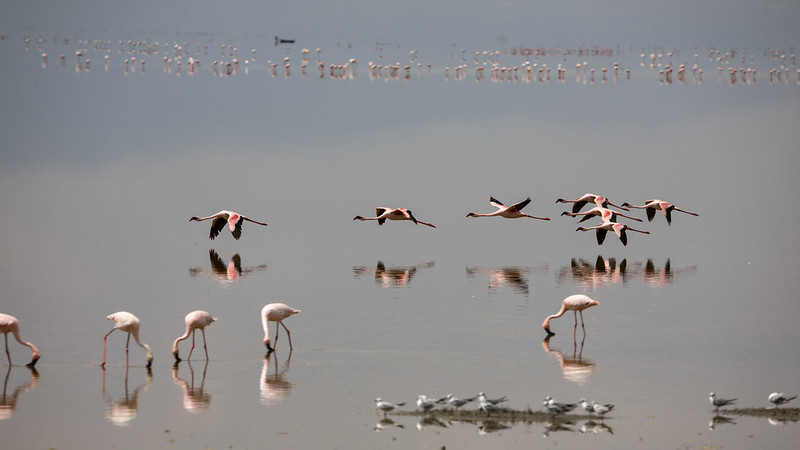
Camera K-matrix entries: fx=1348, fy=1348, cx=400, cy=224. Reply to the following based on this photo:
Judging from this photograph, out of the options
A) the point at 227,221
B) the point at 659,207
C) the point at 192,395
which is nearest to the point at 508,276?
the point at 227,221

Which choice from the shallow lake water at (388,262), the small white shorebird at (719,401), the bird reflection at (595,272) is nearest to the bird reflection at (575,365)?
the shallow lake water at (388,262)

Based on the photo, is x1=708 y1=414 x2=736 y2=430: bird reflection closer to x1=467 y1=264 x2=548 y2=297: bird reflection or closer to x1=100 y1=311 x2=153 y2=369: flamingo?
x1=100 y1=311 x2=153 y2=369: flamingo

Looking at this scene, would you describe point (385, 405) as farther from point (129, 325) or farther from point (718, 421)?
point (129, 325)

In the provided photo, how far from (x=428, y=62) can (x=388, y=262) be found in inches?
2710

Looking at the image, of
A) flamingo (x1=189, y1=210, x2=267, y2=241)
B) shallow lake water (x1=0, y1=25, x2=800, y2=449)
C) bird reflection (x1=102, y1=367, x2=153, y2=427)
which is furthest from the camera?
flamingo (x1=189, y1=210, x2=267, y2=241)

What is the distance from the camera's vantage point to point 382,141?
55.3 m

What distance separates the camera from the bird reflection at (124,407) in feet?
50.4

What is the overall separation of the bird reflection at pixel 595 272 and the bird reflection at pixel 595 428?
1031 centimetres

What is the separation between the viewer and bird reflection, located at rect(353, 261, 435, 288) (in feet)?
84.2

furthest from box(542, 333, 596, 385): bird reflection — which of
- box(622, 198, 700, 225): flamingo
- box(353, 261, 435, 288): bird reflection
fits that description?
box(622, 198, 700, 225): flamingo

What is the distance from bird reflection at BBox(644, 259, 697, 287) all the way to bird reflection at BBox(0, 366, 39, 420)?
12676mm

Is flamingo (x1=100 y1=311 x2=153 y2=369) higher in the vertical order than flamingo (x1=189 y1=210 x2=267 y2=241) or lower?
lower

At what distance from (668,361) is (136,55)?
8150cm

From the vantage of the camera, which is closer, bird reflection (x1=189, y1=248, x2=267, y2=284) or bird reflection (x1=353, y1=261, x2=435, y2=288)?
bird reflection (x1=353, y1=261, x2=435, y2=288)
